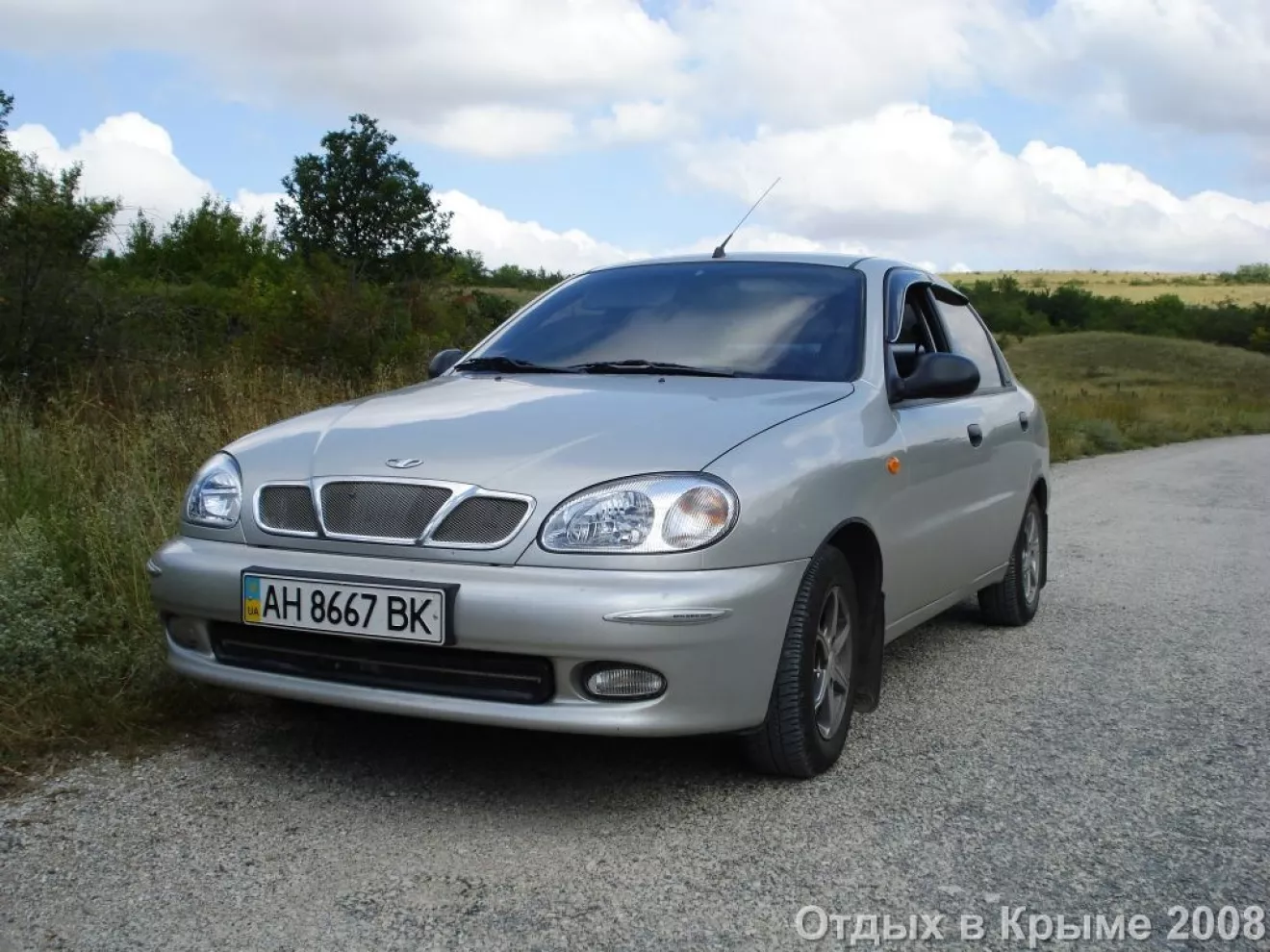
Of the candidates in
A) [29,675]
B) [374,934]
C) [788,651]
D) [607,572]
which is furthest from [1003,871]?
[29,675]

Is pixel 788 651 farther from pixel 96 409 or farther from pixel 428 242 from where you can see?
pixel 428 242

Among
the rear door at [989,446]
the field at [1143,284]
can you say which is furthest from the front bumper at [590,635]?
the field at [1143,284]

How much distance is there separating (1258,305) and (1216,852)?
92205 millimetres

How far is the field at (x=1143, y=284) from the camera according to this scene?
352ft

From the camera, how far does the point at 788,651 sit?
139 inches

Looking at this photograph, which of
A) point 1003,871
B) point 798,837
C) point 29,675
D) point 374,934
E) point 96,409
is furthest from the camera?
point 96,409

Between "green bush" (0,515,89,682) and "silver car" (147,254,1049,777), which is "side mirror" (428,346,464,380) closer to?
"silver car" (147,254,1049,777)

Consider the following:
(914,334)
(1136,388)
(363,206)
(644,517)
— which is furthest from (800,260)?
(363,206)

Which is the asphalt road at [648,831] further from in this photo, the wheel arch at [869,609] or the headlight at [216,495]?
the headlight at [216,495]

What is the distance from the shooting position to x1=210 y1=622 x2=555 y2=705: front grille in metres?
3.29

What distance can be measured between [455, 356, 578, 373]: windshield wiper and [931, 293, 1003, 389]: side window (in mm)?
1747

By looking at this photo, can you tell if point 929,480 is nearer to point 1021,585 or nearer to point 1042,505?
point 1021,585

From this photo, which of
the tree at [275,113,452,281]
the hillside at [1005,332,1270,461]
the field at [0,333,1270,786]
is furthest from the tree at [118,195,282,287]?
the field at [0,333,1270,786]

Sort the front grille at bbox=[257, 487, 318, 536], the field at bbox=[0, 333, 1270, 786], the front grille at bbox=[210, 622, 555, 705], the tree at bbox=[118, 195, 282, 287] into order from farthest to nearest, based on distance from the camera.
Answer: the tree at bbox=[118, 195, 282, 287] < the field at bbox=[0, 333, 1270, 786] < the front grille at bbox=[257, 487, 318, 536] < the front grille at bbox=[210, 622, 555, 705]
